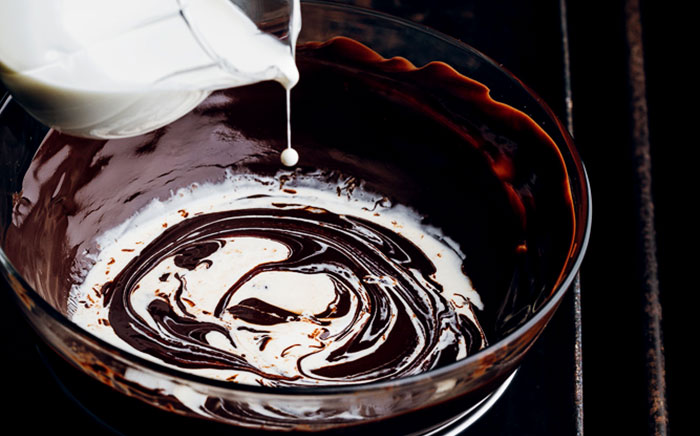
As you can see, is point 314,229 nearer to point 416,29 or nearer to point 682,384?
point 416,29

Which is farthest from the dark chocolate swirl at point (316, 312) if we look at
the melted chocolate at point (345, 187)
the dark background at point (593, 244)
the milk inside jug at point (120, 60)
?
the milk inside jug at point (120, 60)

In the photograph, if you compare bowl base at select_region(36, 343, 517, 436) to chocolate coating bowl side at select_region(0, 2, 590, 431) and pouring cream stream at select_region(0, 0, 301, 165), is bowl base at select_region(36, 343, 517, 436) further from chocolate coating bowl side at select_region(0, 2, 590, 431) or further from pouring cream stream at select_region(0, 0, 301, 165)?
pouring cream stream at select_region(0, 0, 301, 165)

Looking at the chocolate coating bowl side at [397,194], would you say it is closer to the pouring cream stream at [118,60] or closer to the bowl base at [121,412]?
the bowl base at [121,412]

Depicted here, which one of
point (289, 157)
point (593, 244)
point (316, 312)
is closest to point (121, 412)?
point (316, 312)

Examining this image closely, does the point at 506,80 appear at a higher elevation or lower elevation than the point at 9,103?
higher

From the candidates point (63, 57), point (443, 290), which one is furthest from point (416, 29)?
point (63, 57)

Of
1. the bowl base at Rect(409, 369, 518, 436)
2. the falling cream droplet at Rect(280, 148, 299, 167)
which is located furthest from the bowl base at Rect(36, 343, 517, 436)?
the falling cream droplet at Rect(280, 148, 299, 167)
